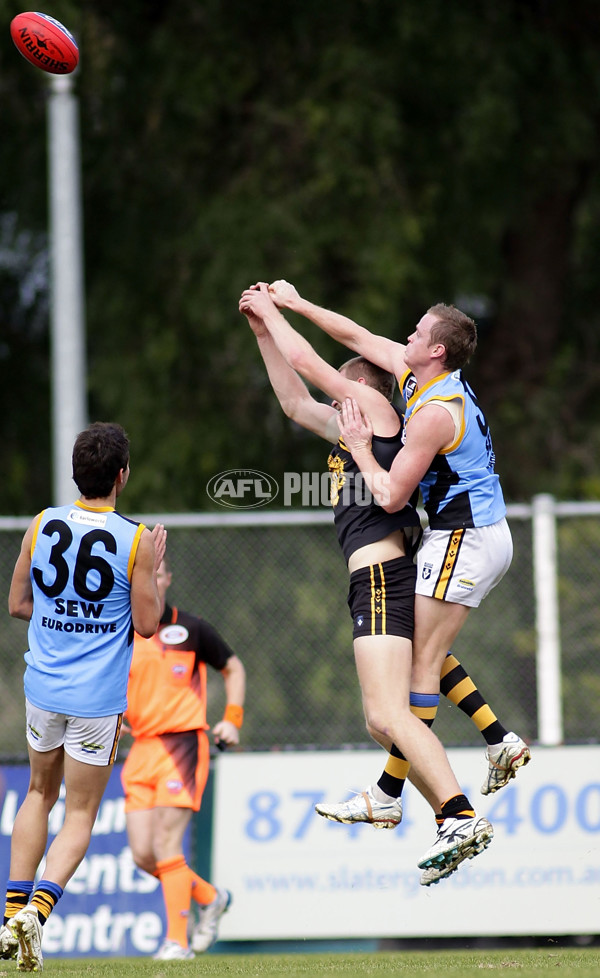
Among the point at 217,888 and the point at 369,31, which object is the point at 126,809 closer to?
the point at 217,888

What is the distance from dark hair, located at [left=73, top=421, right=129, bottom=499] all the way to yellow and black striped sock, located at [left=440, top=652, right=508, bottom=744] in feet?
5.69

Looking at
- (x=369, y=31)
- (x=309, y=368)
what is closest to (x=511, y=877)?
(x=309, y=368)

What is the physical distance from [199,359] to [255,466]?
126cm

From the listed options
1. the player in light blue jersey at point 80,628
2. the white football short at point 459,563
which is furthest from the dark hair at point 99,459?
the white football short at point 459,563

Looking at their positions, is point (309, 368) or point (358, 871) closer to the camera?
point (309, 368)

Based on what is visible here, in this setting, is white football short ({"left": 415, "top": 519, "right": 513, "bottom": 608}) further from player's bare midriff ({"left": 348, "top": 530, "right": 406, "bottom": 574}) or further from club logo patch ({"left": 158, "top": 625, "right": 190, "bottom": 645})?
club logo patch ({"left": 158, "top": 625, "right": 190, "bottom": 645})

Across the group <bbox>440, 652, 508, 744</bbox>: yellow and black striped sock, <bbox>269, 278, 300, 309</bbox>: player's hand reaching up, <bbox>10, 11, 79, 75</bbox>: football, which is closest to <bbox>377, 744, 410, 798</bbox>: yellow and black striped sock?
<bbox>440, 652, 508, 744</bbox>: yellow and black striped sock

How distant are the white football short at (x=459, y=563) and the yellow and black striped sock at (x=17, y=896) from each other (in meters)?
2.06

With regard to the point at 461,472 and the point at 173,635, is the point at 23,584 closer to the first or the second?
the point at 461,472

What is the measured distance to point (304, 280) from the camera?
41.7 ft

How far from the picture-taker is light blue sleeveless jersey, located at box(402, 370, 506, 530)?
215 inches

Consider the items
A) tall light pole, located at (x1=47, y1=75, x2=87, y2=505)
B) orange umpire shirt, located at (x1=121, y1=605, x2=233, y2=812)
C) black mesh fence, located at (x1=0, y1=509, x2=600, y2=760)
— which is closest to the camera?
orange umpire shirt, located at (x1=121, y1=605, x2=233, y2=812)

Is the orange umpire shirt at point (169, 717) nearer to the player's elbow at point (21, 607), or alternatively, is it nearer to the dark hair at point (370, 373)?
the player's elbow at point (21, 607)

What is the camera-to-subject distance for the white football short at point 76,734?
5250mm
